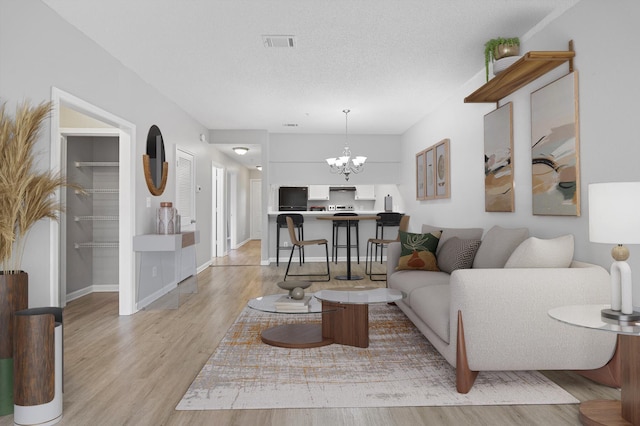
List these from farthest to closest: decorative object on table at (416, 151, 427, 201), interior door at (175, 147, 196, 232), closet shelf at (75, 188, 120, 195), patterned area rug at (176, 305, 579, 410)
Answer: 1. decorative object on table at (416, 151, 427, 201)
2. interior door at (175, 147, 196, 232)
3. closet shelf at (75, 188, 120, 195)
4. patterned area rug at (176, 305, 579, 410)

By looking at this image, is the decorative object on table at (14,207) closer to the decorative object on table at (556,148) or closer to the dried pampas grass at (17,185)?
the dried pampas grass at (17,185)

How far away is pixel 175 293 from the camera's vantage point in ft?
17.1

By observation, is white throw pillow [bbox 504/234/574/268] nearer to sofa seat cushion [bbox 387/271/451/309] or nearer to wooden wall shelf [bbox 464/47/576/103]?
sofa seat cushion [bbox 387/271/451/309]

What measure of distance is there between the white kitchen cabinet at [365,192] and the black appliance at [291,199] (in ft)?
3.98

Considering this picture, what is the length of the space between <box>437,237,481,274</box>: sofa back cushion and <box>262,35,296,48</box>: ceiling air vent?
239 cm

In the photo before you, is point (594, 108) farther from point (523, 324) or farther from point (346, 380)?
point (346, 380)

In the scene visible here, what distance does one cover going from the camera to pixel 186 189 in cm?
641

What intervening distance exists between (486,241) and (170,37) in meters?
3.28

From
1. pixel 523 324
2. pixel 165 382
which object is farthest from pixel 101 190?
pixel 523 324

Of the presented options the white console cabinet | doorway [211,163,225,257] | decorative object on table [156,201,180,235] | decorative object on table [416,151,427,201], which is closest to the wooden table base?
the white console cabinet


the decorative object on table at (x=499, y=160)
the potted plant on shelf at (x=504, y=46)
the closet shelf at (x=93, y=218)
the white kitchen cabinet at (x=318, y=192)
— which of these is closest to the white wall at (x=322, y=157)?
the white kitchen cabinet at (x=318, y=192)

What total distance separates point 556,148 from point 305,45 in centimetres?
230

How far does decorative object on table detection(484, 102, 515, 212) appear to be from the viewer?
387 centimetres

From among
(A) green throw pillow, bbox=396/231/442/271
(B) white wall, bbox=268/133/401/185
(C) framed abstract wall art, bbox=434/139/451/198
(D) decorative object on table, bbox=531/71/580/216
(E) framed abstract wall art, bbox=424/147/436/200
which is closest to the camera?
(D) decorative object on table, bbox=531/71/580/216
